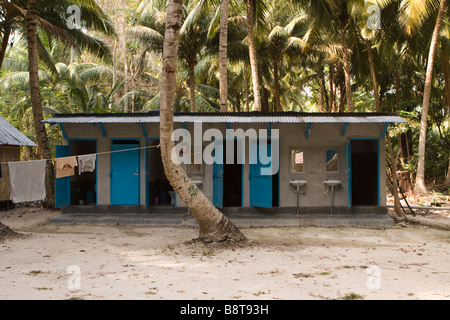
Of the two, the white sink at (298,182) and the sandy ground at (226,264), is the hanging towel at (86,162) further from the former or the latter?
the white sink at (298,182)

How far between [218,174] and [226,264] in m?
4.66

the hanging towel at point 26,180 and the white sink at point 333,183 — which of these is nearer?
the hanging towel at point 26,180

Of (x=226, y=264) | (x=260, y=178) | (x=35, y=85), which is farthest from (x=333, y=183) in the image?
(x=35, y=85)

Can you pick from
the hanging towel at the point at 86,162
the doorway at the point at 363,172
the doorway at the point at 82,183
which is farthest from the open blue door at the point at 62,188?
the doorway at the point at 363,172

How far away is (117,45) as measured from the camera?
27766 mm

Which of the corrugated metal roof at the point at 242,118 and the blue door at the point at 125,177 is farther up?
the corrugated metal roof at the point at 242,118

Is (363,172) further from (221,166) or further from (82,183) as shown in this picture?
(82,183)

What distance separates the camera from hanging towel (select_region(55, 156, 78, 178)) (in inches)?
420

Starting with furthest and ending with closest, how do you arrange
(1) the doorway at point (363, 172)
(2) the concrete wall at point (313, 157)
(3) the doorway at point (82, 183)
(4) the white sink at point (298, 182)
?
(1) the doorway at point (363, 172) → (3) the doorway at point (82, 183) → (2) the concrete wall at point (313, 157) → (4) the white sink at point (298, 182)

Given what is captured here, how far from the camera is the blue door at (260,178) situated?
11.6 meters

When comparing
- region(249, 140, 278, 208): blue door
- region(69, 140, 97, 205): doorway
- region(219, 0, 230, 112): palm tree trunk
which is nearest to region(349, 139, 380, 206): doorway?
region(249, 140, 278, 208): blue door
